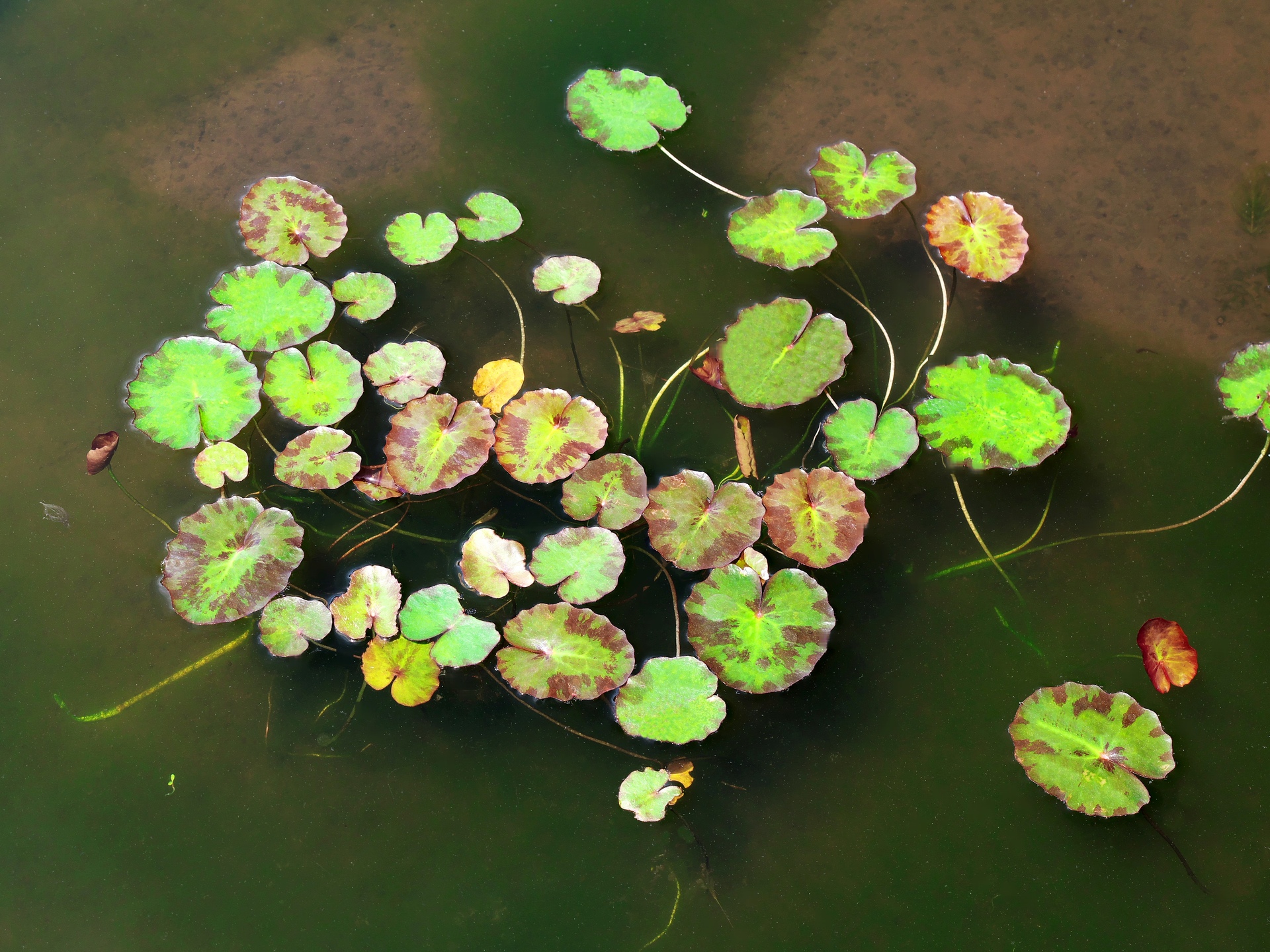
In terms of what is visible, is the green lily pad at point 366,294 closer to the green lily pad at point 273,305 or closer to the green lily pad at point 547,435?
the green lily pad at point 273,305

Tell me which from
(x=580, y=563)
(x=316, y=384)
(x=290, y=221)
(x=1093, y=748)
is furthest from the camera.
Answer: (x=290, y=221)

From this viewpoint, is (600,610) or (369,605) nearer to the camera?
(369,605)

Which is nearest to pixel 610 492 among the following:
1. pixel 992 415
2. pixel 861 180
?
pixel 992 415

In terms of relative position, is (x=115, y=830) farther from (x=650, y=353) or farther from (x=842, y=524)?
(x=842, y=524)

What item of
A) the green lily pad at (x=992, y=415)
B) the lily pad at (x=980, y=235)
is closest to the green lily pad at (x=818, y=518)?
the green lily pad at (x=992, y=415)

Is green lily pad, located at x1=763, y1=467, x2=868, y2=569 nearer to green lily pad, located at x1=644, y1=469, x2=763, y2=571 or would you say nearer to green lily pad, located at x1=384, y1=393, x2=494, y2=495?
green lily pad, located at x1=644, y1=469, x2=763, y2=571

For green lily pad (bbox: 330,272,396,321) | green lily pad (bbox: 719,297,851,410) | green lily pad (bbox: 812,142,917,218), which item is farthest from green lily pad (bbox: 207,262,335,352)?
green lily pad (bbox: 812,142,917,218)

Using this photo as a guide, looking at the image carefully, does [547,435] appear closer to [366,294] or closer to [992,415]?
[366,294]
